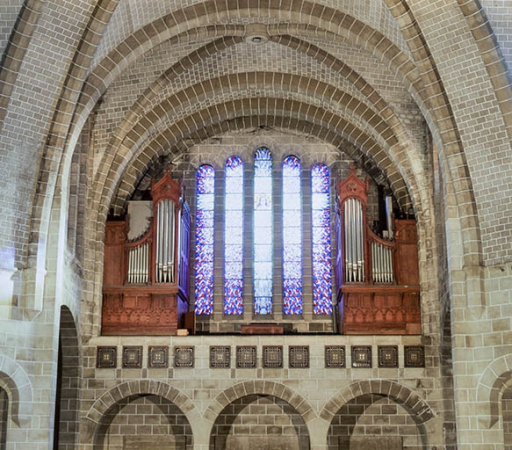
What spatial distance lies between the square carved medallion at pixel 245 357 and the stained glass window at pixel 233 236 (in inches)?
113

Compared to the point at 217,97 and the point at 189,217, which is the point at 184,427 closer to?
the point at 189,217

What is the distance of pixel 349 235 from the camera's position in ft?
71.8

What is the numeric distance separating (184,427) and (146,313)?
2961 millimetres

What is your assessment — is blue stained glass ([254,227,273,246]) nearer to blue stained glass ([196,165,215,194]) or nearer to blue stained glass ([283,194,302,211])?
blue stained glass ([283,194,302,211])

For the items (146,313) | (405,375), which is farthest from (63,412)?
(405,375)

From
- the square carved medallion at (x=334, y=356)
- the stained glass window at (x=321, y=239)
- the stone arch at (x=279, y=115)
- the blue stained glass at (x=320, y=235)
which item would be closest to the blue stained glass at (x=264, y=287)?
the stained glass window at (x=321, y=239)

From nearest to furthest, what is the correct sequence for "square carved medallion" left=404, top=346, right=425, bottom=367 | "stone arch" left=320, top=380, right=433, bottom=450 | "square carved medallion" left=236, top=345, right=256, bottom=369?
1. "square carved medallion" left=404, top=346, right=425, bottom=367
2. "square carved medallion" left=236, top=345, right=256, bottom=369
3. "stone arch" left=320, top=380, right=433, bottom=450

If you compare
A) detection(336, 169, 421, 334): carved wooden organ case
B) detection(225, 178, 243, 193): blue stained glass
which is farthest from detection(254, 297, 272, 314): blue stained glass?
detection(225, 178, 243, 193): blue stained glass

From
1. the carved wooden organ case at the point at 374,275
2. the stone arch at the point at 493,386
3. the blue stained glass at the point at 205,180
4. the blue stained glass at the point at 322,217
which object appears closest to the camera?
the stone arch at the point at 493,386

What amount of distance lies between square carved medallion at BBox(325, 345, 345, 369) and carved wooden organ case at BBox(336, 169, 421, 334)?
2.77ft

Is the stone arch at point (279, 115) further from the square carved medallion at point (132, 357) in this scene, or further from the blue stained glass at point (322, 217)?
the square carved medallion at point (132, 357)

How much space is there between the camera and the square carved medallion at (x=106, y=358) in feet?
68.1

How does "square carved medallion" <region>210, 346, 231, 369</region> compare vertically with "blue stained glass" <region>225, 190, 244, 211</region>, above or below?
below

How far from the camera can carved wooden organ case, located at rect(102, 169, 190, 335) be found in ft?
70.4
